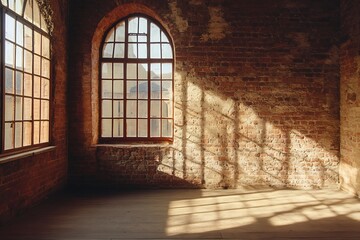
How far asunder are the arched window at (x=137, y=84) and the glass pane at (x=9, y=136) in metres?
2.14

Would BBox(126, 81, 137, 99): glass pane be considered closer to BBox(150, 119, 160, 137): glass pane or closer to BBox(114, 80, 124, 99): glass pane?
BBox(114, 80, 124, 99): glass pane

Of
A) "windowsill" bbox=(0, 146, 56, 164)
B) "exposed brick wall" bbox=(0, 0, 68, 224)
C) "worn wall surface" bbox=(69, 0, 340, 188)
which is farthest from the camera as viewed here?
"worn wall surface" bbox=(69, 0, 340, 188)

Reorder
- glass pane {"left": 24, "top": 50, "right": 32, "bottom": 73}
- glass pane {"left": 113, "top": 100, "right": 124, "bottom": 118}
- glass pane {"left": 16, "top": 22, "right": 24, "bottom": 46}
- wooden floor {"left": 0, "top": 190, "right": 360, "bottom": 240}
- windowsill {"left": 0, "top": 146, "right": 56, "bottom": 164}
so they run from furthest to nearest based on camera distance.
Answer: glass pane {"left": 113, "top": 100, "right": 124, "bottom": 118} → glass pane {"left": 24, "top": 50, "right": 32, "bottom": 73} → glass pane {"left": 16, "top": 22, "right": 24, "bottom": 46} → windowsill {"left": 0, "top": 146, "right": 56, "bottom": 164} → wooden floor {"left": 0, "top": 190, "right": 360, "bottom": 240}

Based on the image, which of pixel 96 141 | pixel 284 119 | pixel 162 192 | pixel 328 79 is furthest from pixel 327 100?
pixel 96 141

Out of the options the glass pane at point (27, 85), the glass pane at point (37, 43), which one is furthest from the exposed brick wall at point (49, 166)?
the glass pane at point (27, 85)

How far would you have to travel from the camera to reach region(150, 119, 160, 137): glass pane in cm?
643

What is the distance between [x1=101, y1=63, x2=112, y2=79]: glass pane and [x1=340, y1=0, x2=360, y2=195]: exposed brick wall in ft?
13.3

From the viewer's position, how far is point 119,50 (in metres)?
6.48

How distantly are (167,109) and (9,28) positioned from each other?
2983 millimetres

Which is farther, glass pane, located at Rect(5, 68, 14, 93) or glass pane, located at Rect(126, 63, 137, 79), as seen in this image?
glass pane, located at Rect(126, 63, 137, 79)

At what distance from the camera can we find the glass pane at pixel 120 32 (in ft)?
21.2

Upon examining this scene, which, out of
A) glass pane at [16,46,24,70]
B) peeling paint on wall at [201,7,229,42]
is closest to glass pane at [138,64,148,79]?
peeling paint on wall at [201,7,229,42]

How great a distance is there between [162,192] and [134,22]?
311 cm

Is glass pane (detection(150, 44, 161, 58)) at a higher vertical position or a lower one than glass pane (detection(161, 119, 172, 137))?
higher
